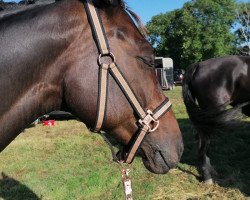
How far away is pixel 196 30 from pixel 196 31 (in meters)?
0.10

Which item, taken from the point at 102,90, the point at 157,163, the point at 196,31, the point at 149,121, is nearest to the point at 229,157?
the point at 157,163

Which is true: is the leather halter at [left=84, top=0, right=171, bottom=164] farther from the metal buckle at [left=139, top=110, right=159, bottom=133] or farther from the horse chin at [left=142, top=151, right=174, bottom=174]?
the horse chin at [left=142, top=151, right=174, bottom=174]

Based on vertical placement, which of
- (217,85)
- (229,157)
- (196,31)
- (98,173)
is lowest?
(196,31)

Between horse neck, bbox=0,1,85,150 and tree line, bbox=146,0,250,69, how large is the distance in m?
33.3

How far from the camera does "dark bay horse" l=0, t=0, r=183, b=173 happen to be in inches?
62.3

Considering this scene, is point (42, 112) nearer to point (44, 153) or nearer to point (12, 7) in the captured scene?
point (12, 7)

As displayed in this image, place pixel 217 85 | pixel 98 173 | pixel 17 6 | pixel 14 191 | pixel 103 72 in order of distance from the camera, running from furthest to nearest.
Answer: pixel 217 85, pixel 98 173, pixel 14 191, pixel 17 6, pixel 103 72

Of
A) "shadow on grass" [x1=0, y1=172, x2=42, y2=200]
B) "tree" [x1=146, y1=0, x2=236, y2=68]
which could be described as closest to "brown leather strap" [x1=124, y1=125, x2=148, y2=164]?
"shadow on grass" [x1=0, y1=172, x2=42, y2=200]

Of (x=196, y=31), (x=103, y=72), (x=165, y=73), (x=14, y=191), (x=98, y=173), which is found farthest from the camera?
(x=196, y=31)

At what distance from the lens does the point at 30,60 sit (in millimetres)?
1592

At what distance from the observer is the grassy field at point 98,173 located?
467 cm

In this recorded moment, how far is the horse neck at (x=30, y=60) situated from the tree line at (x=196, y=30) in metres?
33.3

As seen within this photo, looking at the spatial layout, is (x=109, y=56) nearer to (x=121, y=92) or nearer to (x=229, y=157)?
(x=121, y=92)

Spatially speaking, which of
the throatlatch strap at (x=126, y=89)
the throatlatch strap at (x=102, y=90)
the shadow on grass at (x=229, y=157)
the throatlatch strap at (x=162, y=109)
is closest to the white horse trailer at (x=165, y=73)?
the shadow on grass at (x=229, y=157)
